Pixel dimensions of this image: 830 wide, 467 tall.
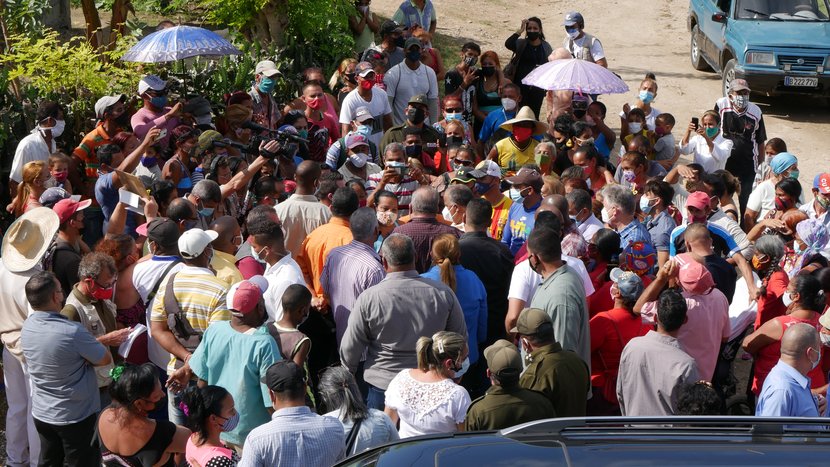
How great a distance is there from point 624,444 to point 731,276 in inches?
171


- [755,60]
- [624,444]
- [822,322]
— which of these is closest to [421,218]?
[822,322]

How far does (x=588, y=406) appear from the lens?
271 inches

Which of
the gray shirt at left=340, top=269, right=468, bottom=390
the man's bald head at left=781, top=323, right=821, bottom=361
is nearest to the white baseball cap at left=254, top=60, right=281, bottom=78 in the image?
the gray shirt at left=340, top=269, right=468, bottom=390

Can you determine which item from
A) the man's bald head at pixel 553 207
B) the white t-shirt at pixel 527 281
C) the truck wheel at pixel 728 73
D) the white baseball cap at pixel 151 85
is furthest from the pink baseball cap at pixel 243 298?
the truck wheel at pixel 728 73

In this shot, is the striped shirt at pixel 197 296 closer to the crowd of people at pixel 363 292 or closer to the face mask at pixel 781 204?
the crowd of people at pixel 363 292

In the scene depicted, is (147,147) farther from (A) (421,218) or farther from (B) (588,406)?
(B) (588,406)

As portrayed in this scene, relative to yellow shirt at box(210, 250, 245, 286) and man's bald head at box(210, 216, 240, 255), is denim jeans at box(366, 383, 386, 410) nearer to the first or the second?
yellow shirt at box(210, 250, 245, 286)

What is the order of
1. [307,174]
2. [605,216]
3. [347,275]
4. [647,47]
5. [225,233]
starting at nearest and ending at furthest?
1. [347,275]
2. [225,233]
3. [307,174]
4. [605,216]
5. [647,47]

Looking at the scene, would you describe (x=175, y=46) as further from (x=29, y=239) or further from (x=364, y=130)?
(x=29, y=239)

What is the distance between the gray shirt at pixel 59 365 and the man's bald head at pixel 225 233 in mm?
1407

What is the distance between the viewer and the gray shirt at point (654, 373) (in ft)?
19.8

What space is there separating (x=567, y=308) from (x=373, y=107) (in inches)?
219

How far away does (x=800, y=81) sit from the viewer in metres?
15.7

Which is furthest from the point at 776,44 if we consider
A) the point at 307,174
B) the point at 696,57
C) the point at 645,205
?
the point at 307,174
